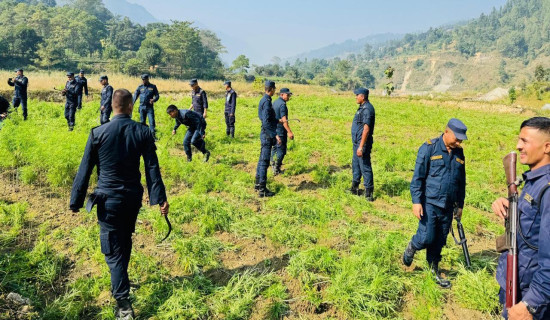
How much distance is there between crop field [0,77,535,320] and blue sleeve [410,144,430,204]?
3.14 feet

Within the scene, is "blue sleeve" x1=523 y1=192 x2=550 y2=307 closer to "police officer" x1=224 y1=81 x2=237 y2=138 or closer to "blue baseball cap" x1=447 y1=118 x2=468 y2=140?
"blue baseball cap" x1=447 y1=118 x2=468 y2=140

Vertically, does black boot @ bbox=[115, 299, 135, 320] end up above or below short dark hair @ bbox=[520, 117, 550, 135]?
below

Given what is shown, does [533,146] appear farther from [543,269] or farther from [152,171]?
[152,171]

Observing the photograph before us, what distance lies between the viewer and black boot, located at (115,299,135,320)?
3146mm

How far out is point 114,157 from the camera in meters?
3.09

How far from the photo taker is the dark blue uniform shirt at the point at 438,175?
3.64m

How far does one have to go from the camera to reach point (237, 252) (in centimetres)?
454

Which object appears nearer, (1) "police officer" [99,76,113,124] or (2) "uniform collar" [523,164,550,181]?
(2) "uniform collar" [523,164,550,181]

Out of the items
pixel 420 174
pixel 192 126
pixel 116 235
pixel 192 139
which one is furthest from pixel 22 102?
pixel 420 174

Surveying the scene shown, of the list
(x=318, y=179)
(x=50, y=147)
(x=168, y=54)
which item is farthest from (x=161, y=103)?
(x=168, y=54)

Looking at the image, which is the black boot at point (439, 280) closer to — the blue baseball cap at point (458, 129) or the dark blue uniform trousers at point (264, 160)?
the blue baseball cap at point (458, 129)

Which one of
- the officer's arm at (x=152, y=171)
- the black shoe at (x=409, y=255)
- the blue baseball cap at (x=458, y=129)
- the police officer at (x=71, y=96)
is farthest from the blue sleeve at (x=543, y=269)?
the police officer at (x=71, y=96)

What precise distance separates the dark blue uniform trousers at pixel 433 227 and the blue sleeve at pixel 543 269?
1777mm

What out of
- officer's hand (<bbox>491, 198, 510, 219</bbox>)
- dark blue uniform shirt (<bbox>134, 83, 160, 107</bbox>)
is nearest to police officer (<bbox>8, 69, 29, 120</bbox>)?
dark blue uniform shirt (<bbox>134, 83, 160, 107</bbox>)
